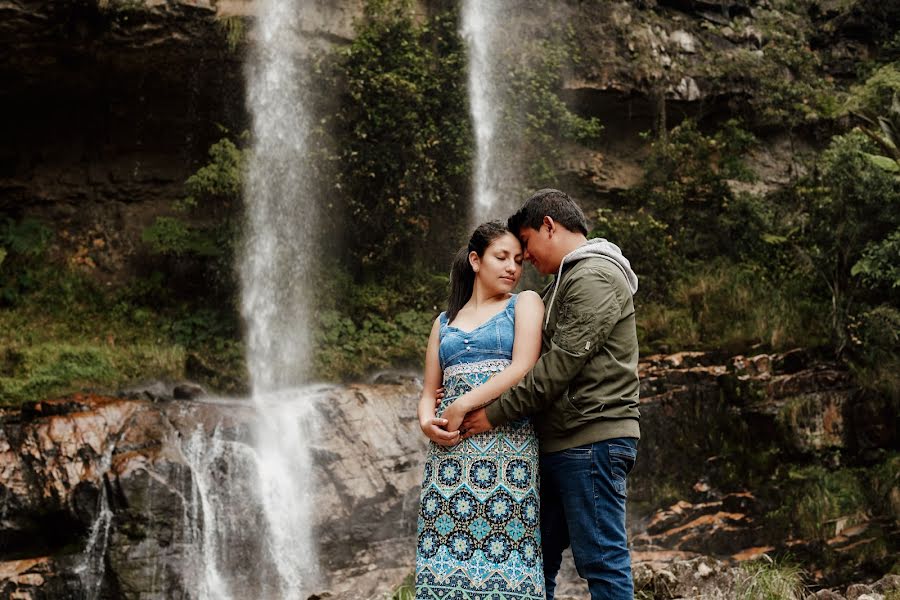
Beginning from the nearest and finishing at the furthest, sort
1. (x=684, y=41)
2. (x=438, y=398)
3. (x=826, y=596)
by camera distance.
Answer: (x=438, y=398), (x=826, y=596), (x=684, y=41)

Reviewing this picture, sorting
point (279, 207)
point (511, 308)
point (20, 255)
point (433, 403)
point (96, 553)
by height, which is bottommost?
point (96, 553)

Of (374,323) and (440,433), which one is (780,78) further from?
(440,433)

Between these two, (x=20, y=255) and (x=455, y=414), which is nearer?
(x=455, y=414)

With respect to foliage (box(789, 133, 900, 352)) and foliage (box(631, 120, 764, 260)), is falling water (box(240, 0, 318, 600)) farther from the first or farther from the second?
foliage (box(789, 133, 900, 352))

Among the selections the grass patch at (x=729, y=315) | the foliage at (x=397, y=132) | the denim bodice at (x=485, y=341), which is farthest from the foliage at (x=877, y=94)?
the denim bodice at (x=485, y=341)

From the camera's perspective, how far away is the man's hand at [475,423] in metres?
3.02

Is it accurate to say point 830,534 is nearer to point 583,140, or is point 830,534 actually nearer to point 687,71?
point 583,140

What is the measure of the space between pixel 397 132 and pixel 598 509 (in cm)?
1054

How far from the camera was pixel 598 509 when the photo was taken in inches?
119

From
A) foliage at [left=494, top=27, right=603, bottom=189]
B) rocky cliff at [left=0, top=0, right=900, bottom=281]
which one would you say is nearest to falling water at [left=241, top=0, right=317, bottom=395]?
rocky cliff at [left=0, top=0, right=900, bottom=281]

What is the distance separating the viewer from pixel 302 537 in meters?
8.80

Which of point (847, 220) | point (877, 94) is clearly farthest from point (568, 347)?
point (877, 94)

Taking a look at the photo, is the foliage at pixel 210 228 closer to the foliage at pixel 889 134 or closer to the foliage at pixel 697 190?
the foliage at pixel 697 190

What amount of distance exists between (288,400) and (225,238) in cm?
376
